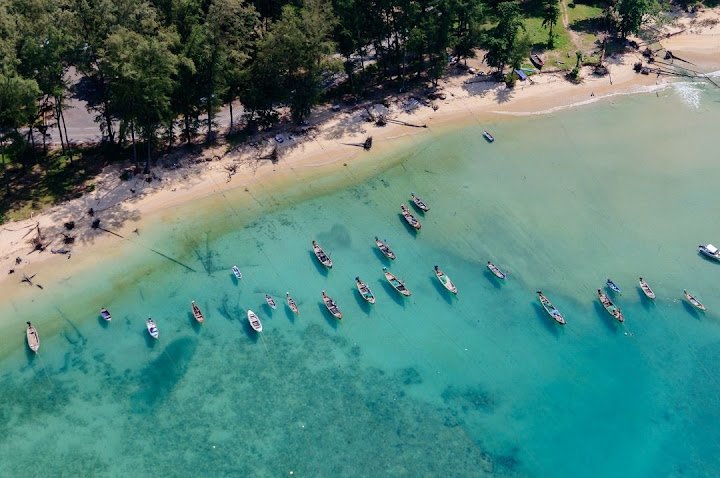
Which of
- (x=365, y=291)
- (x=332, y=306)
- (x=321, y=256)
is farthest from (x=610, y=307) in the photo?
(x=321, y=256)

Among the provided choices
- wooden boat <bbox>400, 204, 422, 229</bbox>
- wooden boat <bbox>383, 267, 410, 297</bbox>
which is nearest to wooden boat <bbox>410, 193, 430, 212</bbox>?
wooden boat <bbox>400, 204, 422, 229</bbox>

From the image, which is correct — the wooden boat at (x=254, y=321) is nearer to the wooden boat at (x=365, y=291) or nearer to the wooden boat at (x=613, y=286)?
the wooden boat at (x=365, y=291)

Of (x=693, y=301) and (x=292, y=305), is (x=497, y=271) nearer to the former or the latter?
(x=693, y=301)

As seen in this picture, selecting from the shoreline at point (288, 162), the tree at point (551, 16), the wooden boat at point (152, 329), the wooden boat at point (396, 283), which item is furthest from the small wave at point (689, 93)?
the wooden boat at point (152, 329)

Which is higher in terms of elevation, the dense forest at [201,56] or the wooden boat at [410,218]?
the dense forest at [201,56]

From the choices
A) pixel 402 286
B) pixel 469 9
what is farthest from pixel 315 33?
pixel 402 286

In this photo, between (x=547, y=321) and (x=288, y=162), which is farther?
(x=288, y=162)

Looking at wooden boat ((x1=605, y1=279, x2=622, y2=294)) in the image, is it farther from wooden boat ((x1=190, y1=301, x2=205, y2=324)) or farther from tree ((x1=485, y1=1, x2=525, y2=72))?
wooden boat ((x1=190, y1=301, x2=205, y2=324))
